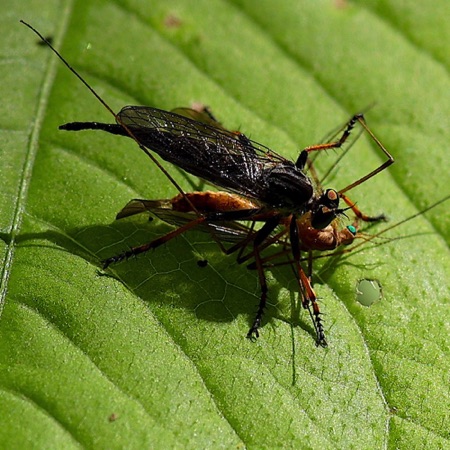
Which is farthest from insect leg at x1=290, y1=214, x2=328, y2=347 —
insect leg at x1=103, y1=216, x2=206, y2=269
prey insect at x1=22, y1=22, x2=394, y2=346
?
insect leg at x1=103, y1=216, x2=206, y2=269

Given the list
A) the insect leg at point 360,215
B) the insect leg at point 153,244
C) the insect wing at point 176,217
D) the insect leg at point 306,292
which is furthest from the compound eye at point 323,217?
the insect leg at point 153,244

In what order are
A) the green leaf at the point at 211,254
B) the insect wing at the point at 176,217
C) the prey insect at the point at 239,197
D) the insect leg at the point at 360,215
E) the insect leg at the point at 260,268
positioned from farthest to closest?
the insect leg at the point at 360,215 → the prey insect at the point at 239,197 → the insect wing at the point at 176,217 → the insect leg at the point at 260,268 → the green leaf at the point at 211,254

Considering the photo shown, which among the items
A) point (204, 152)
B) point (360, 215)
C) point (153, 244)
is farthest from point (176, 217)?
point (360, 215)

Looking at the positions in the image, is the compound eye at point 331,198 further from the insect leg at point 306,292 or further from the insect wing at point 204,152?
the insect leg at point 306,292

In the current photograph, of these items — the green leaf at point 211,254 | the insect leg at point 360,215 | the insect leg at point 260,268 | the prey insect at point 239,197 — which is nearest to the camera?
the green leaf at point 211,254

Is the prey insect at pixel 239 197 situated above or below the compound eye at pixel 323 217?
below

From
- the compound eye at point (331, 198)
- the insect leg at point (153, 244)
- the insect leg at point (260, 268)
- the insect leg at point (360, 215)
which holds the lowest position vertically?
the insect leg at point (153, 244)

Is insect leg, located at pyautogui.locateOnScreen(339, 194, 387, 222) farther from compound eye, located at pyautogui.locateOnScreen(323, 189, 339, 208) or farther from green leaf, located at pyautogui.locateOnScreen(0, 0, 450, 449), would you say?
compound eye, located at pyautogui.locateOnScreen(323, 189, 339, 208)
